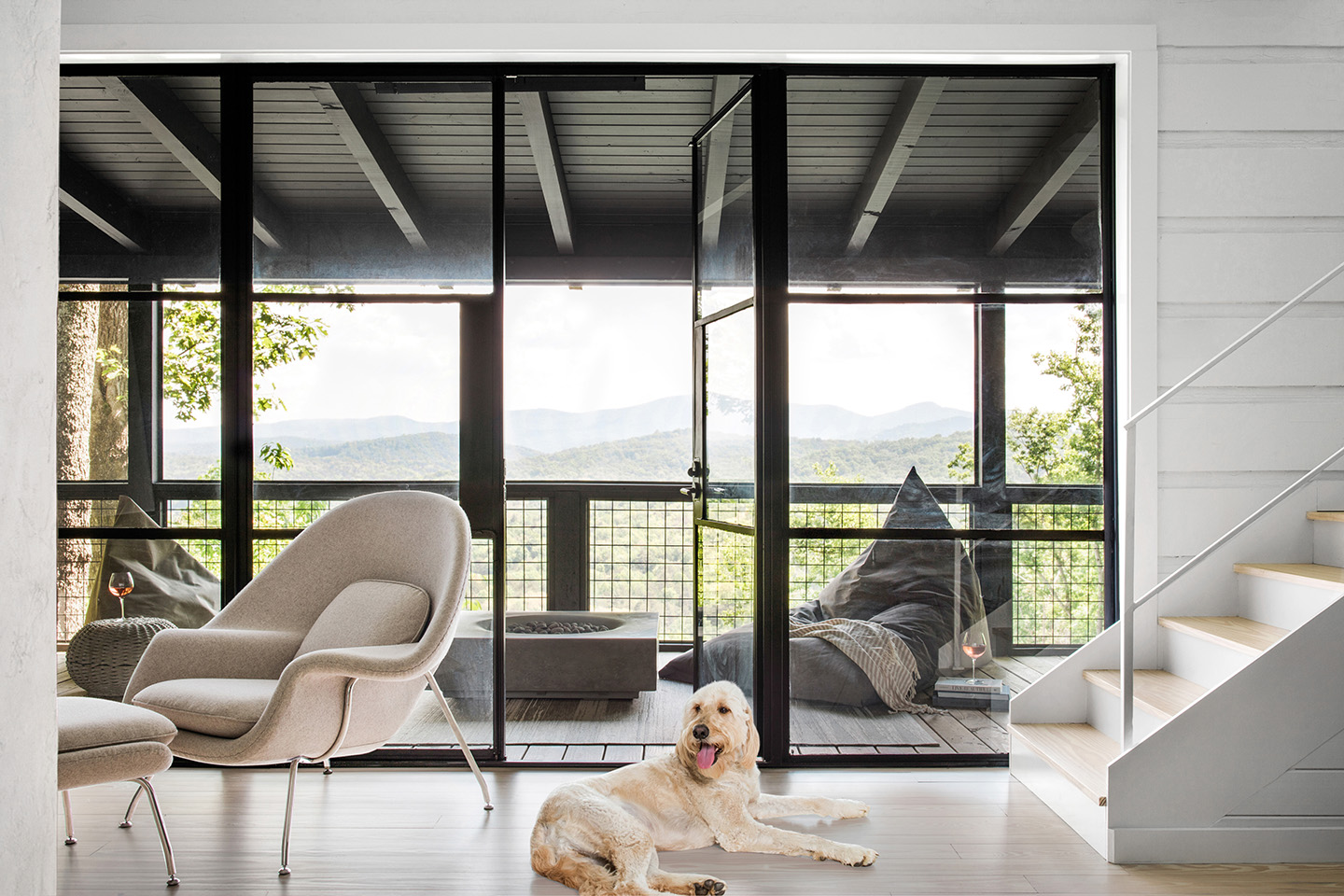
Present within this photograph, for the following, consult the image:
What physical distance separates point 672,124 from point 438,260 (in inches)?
56.2

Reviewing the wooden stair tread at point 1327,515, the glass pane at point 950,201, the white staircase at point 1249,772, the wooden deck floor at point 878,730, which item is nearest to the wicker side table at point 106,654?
the wooden deck floor at point 878,730

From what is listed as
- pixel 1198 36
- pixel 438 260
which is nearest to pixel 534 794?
pixel 438 260

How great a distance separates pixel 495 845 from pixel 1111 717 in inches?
74.7

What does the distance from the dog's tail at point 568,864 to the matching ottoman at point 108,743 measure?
0.88 m

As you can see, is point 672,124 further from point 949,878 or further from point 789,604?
point 949,878

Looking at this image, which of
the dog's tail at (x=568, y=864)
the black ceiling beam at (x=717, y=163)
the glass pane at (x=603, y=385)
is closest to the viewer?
the dog's tail at (x=568, y=864)

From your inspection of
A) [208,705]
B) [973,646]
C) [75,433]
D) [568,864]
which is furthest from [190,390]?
[973,646]

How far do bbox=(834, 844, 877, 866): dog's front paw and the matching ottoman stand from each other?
164 cm

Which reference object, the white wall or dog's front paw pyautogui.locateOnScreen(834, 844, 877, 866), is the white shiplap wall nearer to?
dog's front paw pyautogui.locateOnScreen(834, 844, 877, 866)

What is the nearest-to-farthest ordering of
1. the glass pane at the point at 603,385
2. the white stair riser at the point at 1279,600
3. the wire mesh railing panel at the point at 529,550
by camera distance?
the white stair riser at the point at 1279,600, the wire mesh railing panel at the point at 529,550, the glass pane at the point at 603,385

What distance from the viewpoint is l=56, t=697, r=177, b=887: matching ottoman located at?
1.87m

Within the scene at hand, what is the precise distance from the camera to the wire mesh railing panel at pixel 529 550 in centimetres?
586

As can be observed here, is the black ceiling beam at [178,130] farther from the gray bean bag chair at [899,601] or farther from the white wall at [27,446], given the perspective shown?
the gray bean bag chair at [899,601]

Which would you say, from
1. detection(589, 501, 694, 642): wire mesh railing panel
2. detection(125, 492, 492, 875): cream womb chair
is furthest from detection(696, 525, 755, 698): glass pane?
detection(589, 501, 694, 642): wire mesh railing panel
